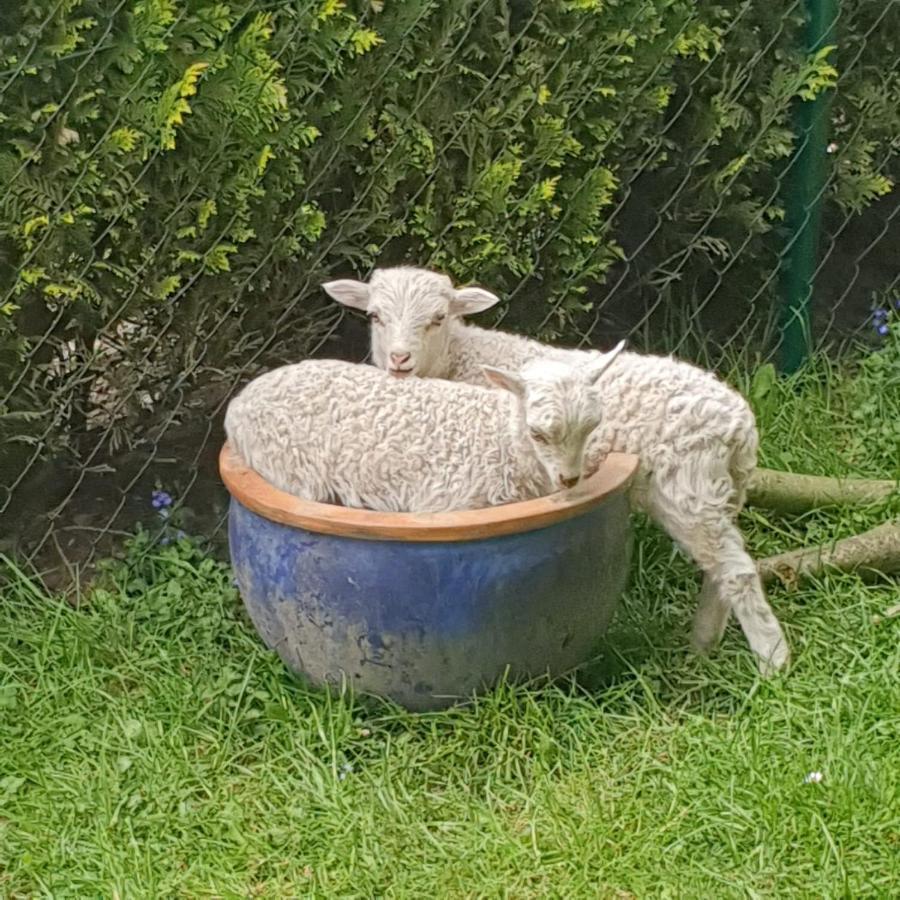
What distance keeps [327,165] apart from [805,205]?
6.30 feet

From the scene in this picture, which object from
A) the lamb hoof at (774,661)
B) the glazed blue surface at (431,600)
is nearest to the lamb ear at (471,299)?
the glazed blue surface at (431,600)

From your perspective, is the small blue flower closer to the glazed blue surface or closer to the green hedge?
the green hedge

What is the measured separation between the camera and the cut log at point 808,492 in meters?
4.08

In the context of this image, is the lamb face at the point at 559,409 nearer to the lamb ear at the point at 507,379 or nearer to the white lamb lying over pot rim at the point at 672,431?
the lamb ear at the point at 507,379

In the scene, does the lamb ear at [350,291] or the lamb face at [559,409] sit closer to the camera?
the lamb face at [559,409]

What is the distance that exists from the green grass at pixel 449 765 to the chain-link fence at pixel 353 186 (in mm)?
605

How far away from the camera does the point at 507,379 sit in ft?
9.97

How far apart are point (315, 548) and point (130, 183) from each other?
4.25 feet

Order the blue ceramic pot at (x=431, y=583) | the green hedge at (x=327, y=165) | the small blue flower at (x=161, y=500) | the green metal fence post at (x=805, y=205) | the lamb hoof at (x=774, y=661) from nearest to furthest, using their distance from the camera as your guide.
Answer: the blue ceramic pot at (x=431, y=583) < the lamb hoof at (x=774, y=661) < the green hedge at (x=327, y=165) < the small blue flower at (x=161, y=500) < the green metal fence post at (x=805, y=205)

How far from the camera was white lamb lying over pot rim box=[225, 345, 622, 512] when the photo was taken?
3045mm

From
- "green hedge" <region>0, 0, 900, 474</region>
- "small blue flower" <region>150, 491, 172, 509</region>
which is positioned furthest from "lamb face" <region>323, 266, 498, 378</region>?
"small blue flower" <region>150, 491, 172, 509</region>

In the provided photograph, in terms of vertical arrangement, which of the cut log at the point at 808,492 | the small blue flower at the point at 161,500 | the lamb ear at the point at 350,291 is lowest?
the small blue flower at the point at 161,500

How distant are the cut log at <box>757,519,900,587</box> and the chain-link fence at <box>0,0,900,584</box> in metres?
1.23

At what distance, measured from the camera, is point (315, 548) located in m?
3.09
